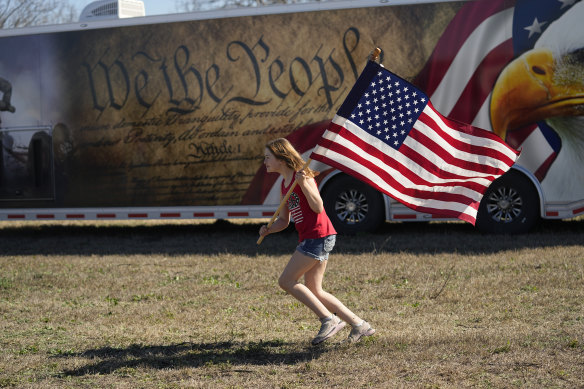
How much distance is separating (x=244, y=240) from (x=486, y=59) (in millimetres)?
4909

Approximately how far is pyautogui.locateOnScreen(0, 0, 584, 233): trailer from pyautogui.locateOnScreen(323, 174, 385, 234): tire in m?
0.02

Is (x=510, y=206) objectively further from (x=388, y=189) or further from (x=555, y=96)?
(x=388, y=189)

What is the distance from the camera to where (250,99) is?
469 inches

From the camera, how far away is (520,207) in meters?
11.3

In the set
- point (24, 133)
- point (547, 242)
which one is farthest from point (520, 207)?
point (24, 133)

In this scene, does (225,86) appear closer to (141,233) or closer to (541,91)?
(141,233)

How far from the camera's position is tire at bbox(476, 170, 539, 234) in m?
11.2

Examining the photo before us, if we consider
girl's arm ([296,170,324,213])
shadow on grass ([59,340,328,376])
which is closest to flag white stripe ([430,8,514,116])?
girl's arm ([296,170,324,213])

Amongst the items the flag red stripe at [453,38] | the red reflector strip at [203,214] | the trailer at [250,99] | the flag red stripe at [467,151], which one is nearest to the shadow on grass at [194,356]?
the flag red stripe at [467,151]

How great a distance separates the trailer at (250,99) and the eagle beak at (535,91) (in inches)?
0.6

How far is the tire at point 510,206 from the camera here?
440 inches

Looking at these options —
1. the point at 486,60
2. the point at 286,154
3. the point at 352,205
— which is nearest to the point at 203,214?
the point at 352,205

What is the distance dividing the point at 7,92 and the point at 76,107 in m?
1.38

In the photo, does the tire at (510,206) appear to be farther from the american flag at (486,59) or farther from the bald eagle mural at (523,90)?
the american flag at (486,59)
